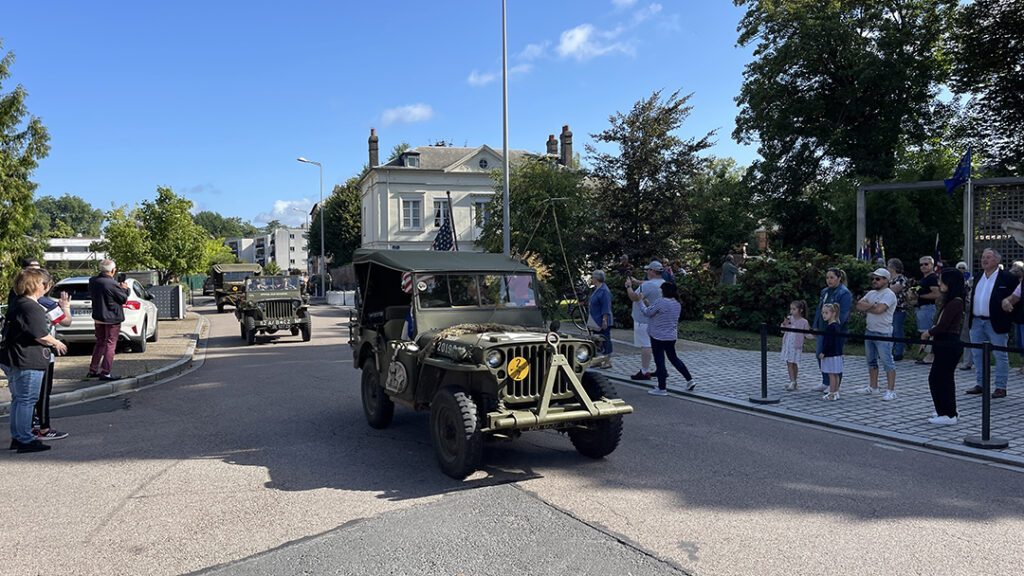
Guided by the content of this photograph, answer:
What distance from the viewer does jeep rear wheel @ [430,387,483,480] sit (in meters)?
5.39

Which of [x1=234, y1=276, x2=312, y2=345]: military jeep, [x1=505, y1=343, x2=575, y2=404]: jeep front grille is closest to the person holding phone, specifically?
[x1=234, y1=276, x2=312, y2=345]: military jeep

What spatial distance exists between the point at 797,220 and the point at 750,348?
21.8 m

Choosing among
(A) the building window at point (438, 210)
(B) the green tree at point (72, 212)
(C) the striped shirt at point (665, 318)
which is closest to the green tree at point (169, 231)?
(A) the building window at point (438, 210)

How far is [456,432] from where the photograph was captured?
555 cm

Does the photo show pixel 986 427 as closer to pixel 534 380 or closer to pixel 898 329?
pixel 534 380

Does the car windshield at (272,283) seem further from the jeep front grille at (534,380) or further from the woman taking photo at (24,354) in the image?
the jeep front grille at (534,380)

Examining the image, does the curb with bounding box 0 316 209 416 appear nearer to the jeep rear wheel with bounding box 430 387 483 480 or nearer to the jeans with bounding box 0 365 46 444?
the jeans with bounding box 0 365 46 444

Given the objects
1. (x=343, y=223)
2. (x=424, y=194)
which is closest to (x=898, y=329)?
(x=424, y=194)

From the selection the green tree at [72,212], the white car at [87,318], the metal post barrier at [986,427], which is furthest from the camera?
the green tree at [72,212]

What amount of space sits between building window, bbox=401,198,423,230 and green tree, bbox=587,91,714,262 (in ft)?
104

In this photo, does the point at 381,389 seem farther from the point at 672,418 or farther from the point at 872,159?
the point at 872,159

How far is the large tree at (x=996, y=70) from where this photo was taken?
2597 centimetres

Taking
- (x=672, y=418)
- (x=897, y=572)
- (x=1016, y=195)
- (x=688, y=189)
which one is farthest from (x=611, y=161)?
(x=897, y=572)

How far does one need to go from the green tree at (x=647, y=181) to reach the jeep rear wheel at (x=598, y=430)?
56.3 feet
